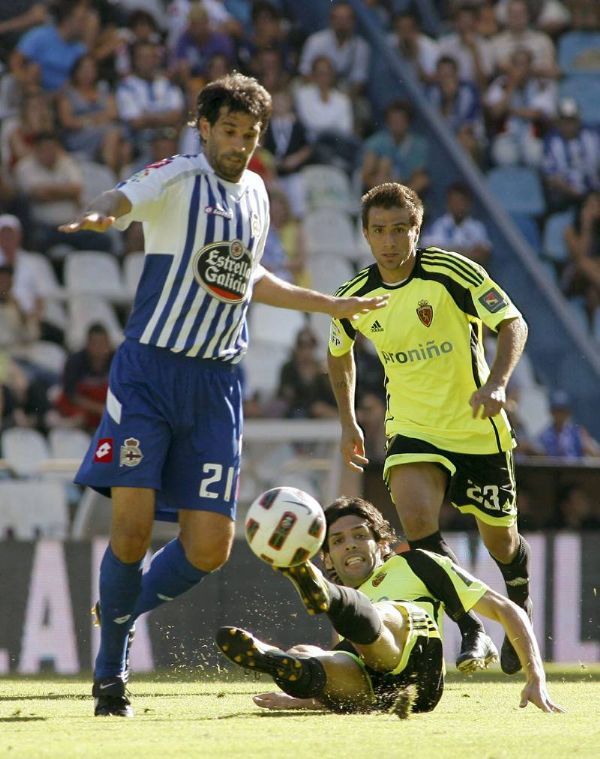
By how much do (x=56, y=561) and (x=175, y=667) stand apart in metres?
1.04

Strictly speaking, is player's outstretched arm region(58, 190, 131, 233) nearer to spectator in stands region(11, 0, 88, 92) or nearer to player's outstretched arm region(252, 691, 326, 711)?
player's outstretched arm region(252, 691, 326, 711)

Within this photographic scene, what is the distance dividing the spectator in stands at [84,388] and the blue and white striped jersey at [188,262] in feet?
22.1

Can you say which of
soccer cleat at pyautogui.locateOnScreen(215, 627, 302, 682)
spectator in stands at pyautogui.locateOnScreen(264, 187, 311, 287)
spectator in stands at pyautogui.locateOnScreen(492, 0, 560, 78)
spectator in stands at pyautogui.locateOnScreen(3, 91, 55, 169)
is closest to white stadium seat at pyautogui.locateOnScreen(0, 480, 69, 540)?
spectator in stands at pyautogui.locateOnScreen(264, 187, 311, 287)

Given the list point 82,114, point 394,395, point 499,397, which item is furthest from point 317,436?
point 82,114

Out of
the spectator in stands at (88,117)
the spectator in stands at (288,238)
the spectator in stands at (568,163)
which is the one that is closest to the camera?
the spectator in stands at (288,238)

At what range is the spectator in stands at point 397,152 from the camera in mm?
15555

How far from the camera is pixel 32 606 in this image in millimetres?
9297

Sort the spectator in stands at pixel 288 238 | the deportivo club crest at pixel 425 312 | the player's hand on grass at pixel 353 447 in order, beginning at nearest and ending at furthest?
the deportivo club crest at pixel 425 312 < the player's hand on grass at pixel 353 447 < the spectator in stands at pixel 288 238

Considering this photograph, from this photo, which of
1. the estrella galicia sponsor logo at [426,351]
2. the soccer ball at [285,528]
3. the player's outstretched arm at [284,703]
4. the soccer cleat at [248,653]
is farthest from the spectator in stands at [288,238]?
the soccer cleat at [248,653]

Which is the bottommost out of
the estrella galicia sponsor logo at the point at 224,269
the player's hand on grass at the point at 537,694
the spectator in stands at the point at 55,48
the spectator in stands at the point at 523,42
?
the player's hand on grass at the point at 537,694

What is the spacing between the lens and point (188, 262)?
558 centimetres

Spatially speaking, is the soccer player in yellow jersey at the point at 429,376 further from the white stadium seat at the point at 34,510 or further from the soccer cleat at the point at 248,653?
the white stadium seat at the point at 34,510

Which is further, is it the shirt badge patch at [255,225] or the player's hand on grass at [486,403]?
the player's hand on grass at [486,403]

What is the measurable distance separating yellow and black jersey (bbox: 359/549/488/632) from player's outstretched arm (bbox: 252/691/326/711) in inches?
18.6
